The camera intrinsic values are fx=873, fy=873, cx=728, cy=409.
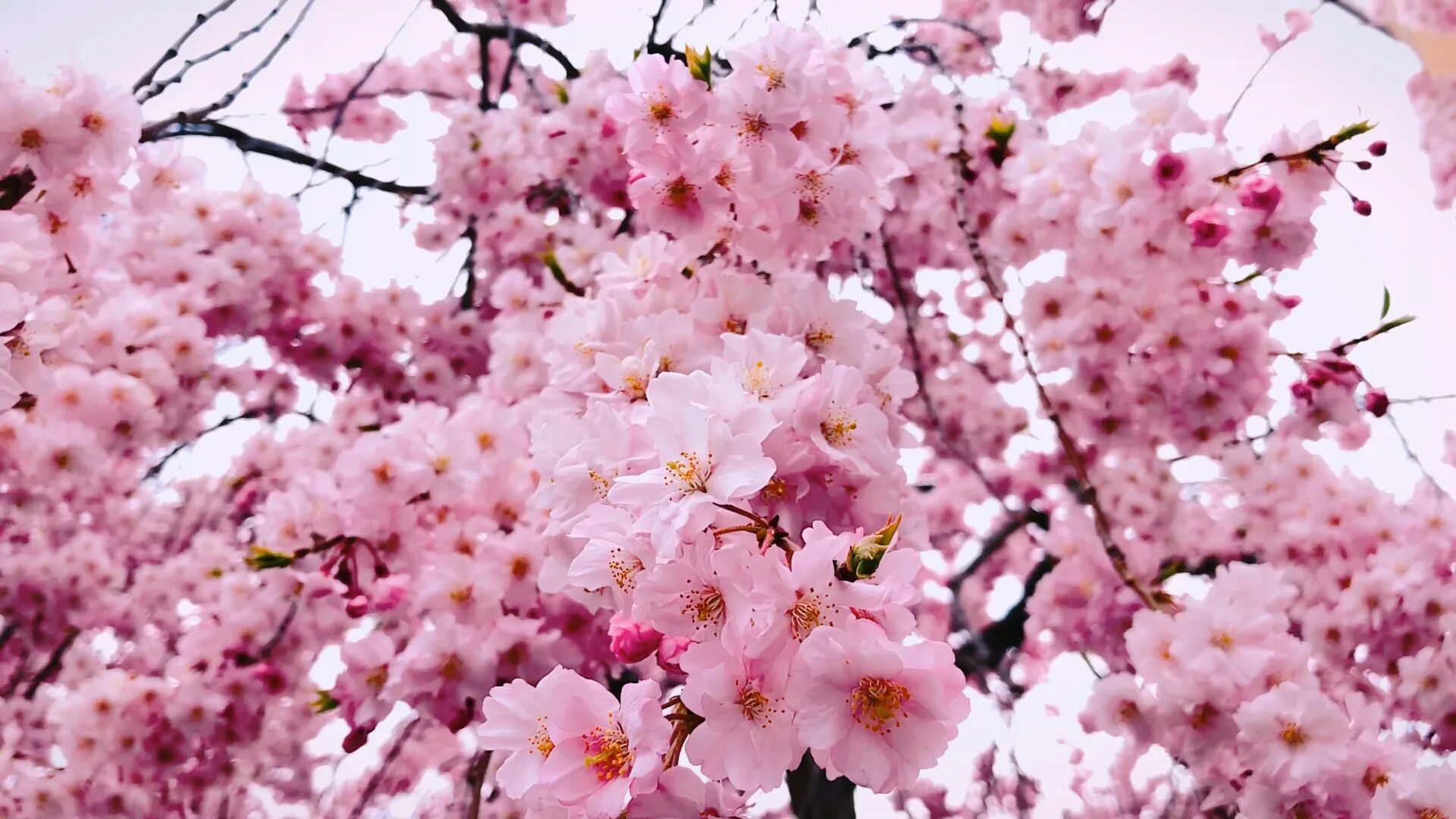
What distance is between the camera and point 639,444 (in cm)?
63

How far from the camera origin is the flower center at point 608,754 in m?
0.54

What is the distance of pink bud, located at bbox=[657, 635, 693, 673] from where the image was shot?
1.94 ft

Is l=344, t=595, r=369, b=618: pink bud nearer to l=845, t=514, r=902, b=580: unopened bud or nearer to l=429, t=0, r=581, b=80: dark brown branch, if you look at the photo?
l=845, t=514, r=902, b=580: unopened bud

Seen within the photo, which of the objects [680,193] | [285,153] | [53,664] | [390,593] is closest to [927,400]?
[680,193]

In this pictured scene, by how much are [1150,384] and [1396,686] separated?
0.60 m

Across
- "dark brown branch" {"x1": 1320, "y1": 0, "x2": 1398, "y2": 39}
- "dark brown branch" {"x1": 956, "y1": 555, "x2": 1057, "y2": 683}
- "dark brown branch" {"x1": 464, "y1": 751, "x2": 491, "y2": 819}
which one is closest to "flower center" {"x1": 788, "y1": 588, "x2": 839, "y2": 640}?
"dark brown branch" {"x1": 464, "y1": 751, "x2": 491, "y2": 819}

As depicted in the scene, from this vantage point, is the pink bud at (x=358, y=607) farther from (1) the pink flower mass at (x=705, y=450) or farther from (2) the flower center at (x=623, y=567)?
(2) the flower center at (x=623, y=567)

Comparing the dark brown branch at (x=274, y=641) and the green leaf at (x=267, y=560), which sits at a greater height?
the green leaf at (x=267, y=560)

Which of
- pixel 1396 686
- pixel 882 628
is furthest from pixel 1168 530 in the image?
pixel 882 628

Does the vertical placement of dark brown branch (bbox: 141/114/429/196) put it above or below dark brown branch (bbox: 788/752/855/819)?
above

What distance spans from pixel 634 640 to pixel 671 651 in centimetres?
3

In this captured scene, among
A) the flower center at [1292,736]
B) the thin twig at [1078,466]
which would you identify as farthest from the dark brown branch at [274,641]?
the flower center at [1292,736]

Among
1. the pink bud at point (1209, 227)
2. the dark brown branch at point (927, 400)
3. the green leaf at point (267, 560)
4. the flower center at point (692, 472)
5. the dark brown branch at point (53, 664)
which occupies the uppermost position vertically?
the flower center at point (692, 472)

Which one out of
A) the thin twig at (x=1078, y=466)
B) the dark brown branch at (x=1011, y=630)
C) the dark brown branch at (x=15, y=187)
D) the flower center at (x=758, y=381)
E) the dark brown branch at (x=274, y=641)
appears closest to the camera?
the flower center at (x=758, y=381)
